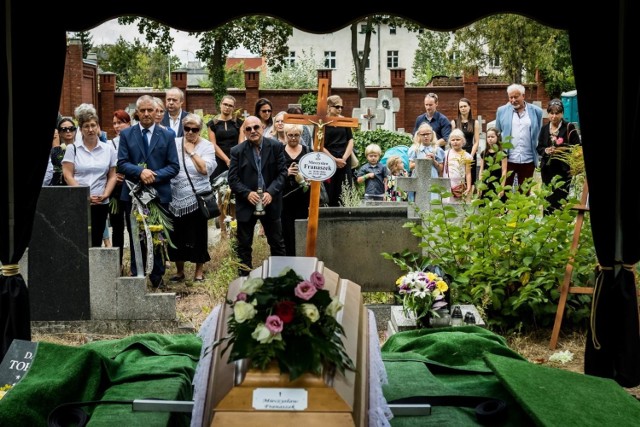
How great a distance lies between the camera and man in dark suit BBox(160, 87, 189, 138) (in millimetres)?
11086

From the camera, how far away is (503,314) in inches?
333

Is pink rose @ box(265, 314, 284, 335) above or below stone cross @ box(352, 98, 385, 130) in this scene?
below

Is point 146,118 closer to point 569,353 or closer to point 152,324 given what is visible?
point 152,324

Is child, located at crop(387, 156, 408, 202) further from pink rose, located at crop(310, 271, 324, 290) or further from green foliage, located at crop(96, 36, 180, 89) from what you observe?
green foliage, located at crop(96, 36, 180, 89)

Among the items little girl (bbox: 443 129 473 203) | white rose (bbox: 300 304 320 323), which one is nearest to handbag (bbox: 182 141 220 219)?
little girl (bbox: 443 129 473 203)

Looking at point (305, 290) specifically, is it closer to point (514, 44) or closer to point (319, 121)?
point (319, 121)

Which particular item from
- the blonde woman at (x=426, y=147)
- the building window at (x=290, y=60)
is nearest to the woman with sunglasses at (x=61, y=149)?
the blonde woman at (x=426, y=147)

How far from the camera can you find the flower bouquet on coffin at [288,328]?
391 cm

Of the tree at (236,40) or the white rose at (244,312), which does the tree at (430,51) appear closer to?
the tree at (236,40)

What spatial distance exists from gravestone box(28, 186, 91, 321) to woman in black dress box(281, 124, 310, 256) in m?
2.53

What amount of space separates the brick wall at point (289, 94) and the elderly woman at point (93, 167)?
68.2 ft

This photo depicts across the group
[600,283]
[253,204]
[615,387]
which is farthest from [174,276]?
[615,387]

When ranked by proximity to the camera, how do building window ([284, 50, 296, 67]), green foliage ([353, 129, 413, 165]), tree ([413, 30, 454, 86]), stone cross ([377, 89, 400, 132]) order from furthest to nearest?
tree ([413, 30, 454, 86]), building window ([284, 50, 296, 67]), stone cross ([377, 89, 400, 132]), green foliage ([353, 129, 413, 165])

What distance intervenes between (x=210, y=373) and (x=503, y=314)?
4698 millimetres
